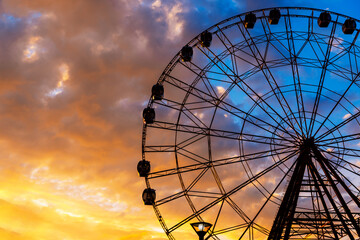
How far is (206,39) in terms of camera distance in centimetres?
3066

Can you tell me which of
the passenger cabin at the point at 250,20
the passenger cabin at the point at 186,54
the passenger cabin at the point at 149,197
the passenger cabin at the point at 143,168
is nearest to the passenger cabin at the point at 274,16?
the passenger cabin at the point at 250,20

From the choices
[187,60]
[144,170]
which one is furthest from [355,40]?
[144,170]

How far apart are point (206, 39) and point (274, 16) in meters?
5.41

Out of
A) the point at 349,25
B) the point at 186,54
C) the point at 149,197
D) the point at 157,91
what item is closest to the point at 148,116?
the point at 157,91

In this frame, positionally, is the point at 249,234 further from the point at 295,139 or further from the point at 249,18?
the point at 249,18

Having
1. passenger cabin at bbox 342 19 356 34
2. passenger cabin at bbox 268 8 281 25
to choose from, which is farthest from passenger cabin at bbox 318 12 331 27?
passenger cabin at bbox 268 8 281 25

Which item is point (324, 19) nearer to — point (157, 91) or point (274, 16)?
point (274, 16)

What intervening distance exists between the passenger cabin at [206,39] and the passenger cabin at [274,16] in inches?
189

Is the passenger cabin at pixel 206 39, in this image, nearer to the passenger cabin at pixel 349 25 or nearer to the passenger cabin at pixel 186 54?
the passenger cabin at pixel 186 54

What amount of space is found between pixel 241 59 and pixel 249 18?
Answer: 309 centimetres

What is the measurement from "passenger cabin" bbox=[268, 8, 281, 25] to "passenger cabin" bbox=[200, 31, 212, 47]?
480cm

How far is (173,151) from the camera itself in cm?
3002

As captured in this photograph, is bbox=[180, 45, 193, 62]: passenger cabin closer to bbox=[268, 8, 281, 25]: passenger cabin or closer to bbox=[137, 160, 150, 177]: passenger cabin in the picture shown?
bbox=[268, 8, 281, 25]: passenger cabin

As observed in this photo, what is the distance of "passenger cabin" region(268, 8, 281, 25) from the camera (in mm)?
30750
